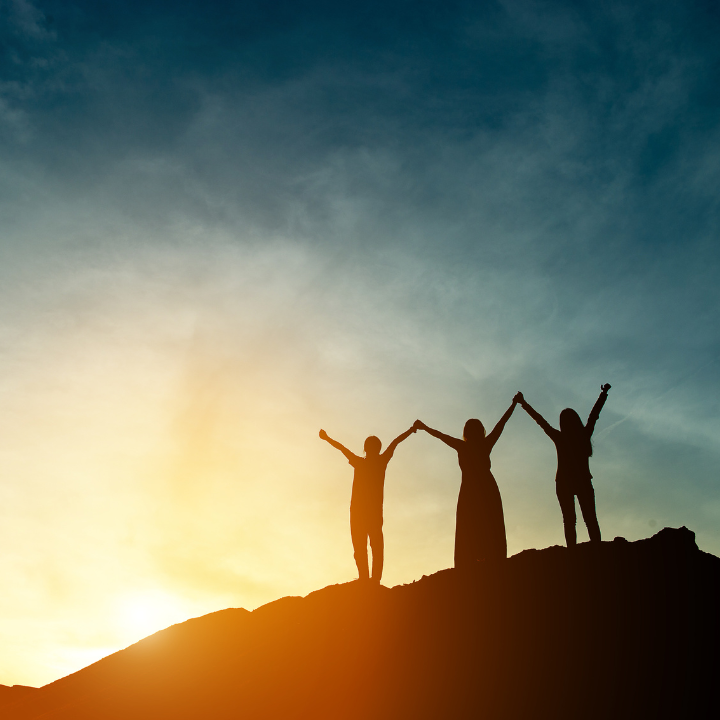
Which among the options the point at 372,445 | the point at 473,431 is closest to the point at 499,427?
the point at 473,431

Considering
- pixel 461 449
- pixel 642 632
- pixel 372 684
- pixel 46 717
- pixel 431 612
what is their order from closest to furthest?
pixel 642 632
pixel 372 684
pixel 431 612
pixel 461 449
pixel 46 717

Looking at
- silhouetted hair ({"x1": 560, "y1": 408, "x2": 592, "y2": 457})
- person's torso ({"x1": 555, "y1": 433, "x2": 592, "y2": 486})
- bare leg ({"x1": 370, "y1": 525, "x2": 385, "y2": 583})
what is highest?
silhouetted hair ({"x1": 560, "y1": 408, "x2": 592, "y2": 457})

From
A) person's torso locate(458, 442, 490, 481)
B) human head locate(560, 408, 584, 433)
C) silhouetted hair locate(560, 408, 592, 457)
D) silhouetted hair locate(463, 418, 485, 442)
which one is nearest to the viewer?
silhouetted hair locate(560, 408, 592, 457)

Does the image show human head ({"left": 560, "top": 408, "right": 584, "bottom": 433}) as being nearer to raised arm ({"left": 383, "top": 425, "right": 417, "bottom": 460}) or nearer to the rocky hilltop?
the rocky hilltop

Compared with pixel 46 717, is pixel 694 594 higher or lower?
higher

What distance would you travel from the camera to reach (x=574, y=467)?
8.97 meters

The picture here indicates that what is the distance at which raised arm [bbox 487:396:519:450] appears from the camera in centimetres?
950

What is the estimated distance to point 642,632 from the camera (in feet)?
22.8

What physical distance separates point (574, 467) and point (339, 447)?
4466 mm

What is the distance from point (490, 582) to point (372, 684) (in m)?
2.28

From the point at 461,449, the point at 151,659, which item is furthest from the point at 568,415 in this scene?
the point at 151,659

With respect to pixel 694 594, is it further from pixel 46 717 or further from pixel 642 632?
pixel 46 717

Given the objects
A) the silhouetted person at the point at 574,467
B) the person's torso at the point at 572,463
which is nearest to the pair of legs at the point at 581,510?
the silhouetted person at the point at 574,467

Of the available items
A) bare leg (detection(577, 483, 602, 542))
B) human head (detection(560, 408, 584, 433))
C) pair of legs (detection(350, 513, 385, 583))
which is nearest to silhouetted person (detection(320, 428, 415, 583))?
pair of legs (detection(350, 513, 385, 583))
